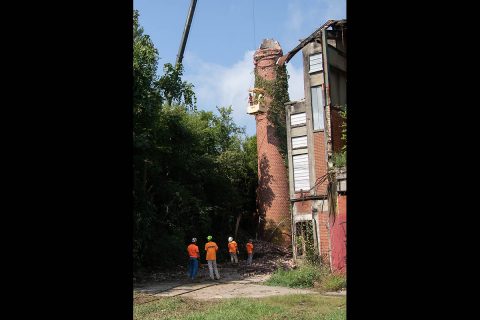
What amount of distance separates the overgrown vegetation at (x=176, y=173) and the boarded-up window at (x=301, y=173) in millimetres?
5425

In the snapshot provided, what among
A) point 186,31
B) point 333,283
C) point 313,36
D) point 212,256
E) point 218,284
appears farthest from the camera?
point 186,31

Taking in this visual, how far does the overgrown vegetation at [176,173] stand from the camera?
68.2 ft

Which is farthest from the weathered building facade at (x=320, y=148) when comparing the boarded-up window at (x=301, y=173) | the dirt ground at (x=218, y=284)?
the dirt ground at (x=218, y=284)

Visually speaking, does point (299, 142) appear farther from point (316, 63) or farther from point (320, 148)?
point (316, 63)

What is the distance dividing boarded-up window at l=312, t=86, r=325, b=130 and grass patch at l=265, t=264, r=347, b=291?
6272mm

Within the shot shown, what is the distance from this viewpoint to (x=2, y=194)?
1.66 metres

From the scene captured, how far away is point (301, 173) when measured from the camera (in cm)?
2230

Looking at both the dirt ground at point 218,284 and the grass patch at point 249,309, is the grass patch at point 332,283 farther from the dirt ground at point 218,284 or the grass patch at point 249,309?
the grass patch at point 249,309

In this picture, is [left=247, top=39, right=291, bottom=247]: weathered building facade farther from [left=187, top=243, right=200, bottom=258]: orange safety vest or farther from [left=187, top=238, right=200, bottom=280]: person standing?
[left=187, top=243, right=200, bottom=258]: orange safety vest

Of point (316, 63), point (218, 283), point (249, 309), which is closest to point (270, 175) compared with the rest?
point (316, 63)

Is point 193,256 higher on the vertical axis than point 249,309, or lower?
higher

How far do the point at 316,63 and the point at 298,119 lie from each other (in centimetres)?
294
